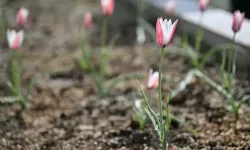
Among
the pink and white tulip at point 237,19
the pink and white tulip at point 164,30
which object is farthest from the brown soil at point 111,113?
the pink and white tulip at point 164,30

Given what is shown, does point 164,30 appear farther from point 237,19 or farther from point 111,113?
point 111,113

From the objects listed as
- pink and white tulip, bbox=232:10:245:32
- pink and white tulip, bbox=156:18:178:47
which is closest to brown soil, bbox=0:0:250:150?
pink and white tulip, bbox=232:10:245:32

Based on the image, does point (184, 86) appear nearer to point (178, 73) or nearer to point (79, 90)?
point (178, 73)

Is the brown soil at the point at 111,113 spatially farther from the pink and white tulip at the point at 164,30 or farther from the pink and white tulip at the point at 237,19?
the pink and white tulip at the point at 164,30

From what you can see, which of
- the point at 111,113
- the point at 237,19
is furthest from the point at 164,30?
the point at 111,113

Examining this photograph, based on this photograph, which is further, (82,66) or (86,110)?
(82,66)

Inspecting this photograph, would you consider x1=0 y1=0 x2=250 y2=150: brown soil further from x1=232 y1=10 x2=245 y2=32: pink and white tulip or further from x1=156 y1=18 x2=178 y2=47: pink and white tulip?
x1=156 y1=18 x2=178 y2=47: pink and white tulip

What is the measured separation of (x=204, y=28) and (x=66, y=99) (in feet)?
3.57

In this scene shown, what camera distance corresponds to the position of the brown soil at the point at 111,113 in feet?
5.86

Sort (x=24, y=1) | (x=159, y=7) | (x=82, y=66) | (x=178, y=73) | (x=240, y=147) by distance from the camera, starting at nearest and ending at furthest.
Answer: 1. (x=240, y=147)
2. (x=178, y=73)
3. (x=82, y=66)
4. (x=159, y=7)
5. (x=24, y=1)

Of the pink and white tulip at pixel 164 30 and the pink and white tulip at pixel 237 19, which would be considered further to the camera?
the pink and white tulip at pixel 237 19

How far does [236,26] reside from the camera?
1.77m

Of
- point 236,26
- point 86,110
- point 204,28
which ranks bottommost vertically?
point 86,110

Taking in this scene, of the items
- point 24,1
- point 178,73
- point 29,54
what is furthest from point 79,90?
point 24,1
